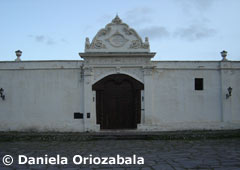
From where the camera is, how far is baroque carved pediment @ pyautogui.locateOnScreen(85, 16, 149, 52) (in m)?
16.0

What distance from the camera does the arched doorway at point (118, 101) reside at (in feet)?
52.5

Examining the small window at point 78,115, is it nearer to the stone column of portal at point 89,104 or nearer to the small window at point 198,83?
the stone column of portal at point 89,104

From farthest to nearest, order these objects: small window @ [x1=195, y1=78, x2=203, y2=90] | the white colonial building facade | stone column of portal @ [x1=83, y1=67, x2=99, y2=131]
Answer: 1. small window @ [x1=195, y1=78, x2=203, y2=90]
2. the white colonial building facade
3. stone column of portal @ [x1=83, y1=67, x2=99, y2=131]

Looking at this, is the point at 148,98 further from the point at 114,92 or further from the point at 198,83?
the point at 198,83

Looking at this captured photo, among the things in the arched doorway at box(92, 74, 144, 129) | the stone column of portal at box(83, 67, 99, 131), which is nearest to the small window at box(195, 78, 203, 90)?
the arched doorway at box(92, 74, 144, 129)

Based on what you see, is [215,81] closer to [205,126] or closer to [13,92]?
[205,126]

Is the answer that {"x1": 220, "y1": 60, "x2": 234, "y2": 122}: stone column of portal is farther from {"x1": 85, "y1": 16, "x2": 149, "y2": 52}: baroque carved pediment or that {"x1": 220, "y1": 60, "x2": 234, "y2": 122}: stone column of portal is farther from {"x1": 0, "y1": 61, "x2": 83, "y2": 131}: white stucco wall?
{"x1": 0, "y1": 61, "x2": 83, "y2": 131}: white stucco wall

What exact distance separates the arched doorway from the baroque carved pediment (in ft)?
5.38

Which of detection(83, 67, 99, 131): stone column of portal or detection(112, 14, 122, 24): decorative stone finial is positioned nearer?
detection(83, 67, 99, 131): stone column of portal

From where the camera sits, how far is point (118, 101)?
16359mm

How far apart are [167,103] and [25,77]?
8363 mm

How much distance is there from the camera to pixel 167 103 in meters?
16.2

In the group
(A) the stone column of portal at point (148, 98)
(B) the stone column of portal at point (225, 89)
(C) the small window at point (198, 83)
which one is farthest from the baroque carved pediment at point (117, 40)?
(B) the stone column of portal at point (225, 89)

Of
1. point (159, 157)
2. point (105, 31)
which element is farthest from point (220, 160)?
point (105, 31)
